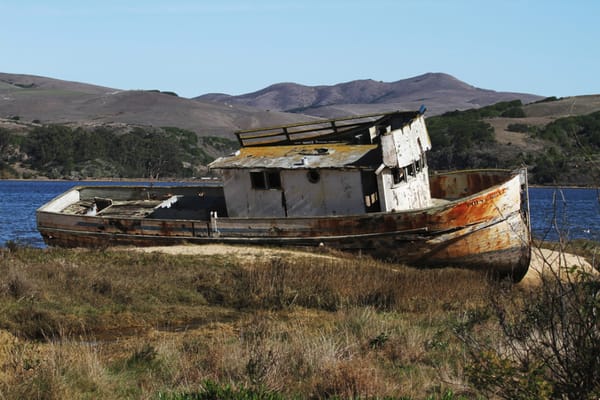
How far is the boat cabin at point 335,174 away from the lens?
19688 mm

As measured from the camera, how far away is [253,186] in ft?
69.2

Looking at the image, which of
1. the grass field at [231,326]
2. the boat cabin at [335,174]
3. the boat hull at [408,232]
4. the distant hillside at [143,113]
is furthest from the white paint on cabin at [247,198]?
the distant hillside at [143,113]

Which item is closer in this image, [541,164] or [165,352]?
[165,352]

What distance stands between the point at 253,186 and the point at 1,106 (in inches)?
7045

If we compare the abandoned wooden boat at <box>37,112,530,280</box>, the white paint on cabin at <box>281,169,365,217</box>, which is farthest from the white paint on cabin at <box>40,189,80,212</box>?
the white paint on cabin at <box>281,169,365,217</box>

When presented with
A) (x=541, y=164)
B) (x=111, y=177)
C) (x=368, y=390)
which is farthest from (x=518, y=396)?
(x=111, y=177)

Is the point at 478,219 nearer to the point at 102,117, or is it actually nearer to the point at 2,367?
the point at 2,367

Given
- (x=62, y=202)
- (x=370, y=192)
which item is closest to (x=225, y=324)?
(x=370, y=192)

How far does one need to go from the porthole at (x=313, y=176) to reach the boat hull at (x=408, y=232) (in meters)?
1.08

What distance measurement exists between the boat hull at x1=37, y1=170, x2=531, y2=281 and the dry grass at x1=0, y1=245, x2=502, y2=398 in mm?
872

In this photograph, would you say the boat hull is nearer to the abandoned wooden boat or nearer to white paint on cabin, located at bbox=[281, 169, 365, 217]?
the abandoned wooden boat

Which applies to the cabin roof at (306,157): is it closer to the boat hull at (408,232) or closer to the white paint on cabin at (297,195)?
the white paint on cabin at (297,195)

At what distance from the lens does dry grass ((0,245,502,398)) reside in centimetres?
791

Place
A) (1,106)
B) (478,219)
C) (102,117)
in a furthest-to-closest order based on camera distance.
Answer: (1,106) < (102,117) < (478,219)
